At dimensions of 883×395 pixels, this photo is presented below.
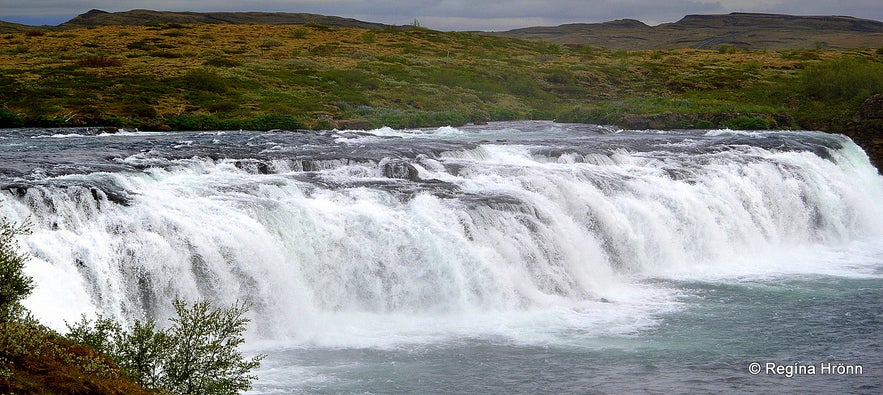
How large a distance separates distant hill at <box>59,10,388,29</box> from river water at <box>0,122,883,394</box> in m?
130

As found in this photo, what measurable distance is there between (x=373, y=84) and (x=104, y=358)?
5334 cm

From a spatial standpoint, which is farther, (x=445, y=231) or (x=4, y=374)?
(x=445, y=231)

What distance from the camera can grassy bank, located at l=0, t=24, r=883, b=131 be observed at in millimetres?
51719

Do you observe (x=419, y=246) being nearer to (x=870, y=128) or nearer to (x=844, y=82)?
(x=870, y=128)

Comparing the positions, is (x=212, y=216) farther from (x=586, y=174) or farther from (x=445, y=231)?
(x=586, y=174)

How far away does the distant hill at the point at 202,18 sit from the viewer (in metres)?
157

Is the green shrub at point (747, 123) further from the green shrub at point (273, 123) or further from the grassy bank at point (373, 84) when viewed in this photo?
the green shrub at point (273, 123)

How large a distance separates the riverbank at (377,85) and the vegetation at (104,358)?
33951 mm

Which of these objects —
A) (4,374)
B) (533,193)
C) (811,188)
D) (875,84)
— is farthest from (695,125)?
(4,374)

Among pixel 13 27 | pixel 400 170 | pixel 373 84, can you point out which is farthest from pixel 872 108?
pixel 13 27

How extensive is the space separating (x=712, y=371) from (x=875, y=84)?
162ft

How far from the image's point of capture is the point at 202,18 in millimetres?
178375

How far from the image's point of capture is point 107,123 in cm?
4562

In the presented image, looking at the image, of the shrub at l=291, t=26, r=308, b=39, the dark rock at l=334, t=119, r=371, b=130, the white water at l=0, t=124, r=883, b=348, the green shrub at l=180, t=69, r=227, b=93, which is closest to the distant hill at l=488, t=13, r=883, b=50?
the shrub at l=291, t=26, r=308, b=39
